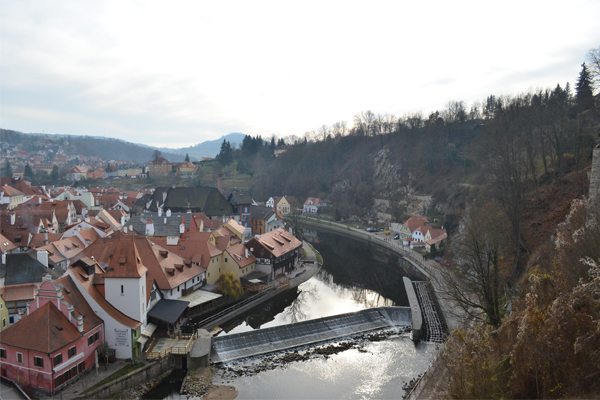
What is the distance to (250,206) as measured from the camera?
51.8m

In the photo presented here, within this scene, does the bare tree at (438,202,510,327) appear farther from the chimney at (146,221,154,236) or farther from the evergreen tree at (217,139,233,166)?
the evergreen tree at (217,139,233,166)

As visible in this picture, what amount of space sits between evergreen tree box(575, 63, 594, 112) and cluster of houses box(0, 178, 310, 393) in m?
32.1

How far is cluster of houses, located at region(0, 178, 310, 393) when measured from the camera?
1483 cm

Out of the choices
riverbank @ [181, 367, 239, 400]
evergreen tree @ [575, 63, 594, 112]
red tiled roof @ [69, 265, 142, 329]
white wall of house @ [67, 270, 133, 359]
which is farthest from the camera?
evergreen tree @ [575, 63, 594, 112]

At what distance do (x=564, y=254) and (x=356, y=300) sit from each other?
17737 mm

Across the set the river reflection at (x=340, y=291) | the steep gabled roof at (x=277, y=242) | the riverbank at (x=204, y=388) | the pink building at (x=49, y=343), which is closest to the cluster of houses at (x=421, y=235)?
the river reflection at (x=340, y=291)

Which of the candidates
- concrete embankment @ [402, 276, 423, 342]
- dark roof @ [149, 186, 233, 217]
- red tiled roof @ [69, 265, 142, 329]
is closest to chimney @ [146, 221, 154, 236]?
red tiled roof @ [69, 265, 142, 329]

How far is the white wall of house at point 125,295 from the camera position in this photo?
1786cm

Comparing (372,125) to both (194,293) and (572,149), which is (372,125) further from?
(194,293)

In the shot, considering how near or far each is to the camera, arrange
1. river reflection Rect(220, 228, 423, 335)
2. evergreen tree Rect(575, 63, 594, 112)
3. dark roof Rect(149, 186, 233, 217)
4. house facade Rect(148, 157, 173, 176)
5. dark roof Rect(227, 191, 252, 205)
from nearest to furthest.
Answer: river reflection Rect(220, 228, 423, 335), evergreen tree Rect(575, 63, 594, 112), dark roof Rect(227, 191, 252, 205), dark roof Rect(149, 186, 233, 217), house facade Rect(148, 157, 173, 176)

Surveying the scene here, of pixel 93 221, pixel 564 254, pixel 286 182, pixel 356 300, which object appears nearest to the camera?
Answer: pixel 564 254

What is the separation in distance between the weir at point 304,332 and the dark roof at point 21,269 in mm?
10237

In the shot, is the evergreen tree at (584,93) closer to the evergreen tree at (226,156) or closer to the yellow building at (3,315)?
the yellow building at (3,315)

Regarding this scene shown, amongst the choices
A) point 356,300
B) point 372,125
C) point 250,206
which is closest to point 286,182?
point 372,125
